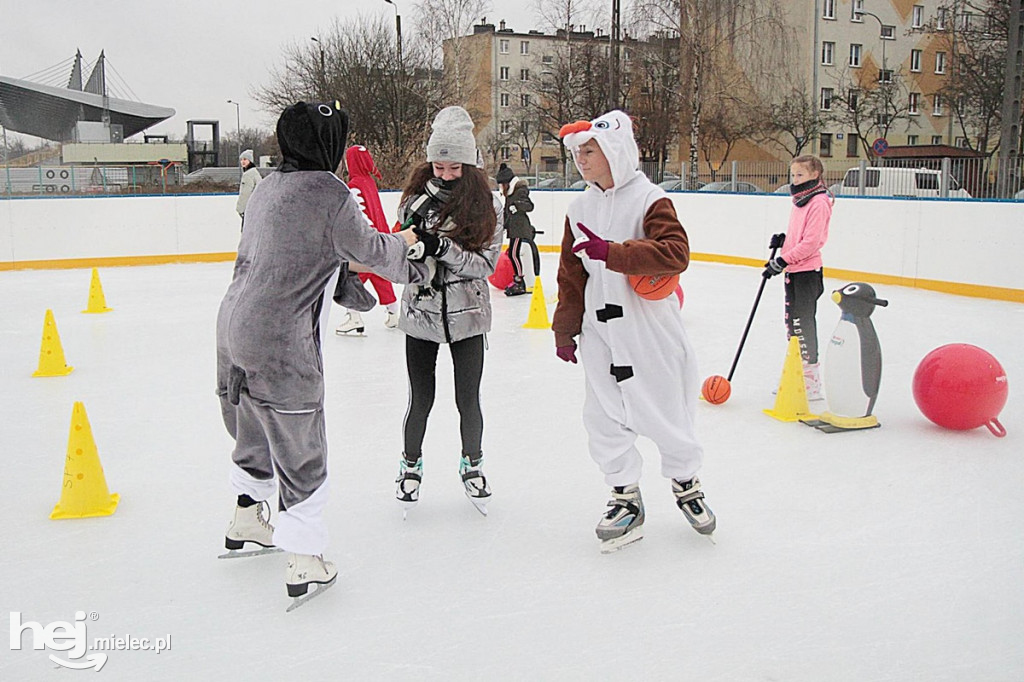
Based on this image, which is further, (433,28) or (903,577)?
(433,28)

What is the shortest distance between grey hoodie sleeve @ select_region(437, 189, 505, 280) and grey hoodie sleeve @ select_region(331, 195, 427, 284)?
42 centimetres

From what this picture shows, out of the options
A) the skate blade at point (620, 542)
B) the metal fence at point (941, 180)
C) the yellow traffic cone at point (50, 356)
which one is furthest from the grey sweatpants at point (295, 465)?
the metal fence at point (941, 180)

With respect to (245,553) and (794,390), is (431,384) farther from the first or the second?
(794,390)

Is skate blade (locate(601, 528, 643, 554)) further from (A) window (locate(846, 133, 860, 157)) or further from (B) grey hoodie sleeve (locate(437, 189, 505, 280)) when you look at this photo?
(A) window (locate(846, 133, 860, 157))

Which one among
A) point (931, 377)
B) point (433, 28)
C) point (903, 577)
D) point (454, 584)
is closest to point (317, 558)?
point (454, 584)

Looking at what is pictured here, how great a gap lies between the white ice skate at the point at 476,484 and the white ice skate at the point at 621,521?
1.77 feet

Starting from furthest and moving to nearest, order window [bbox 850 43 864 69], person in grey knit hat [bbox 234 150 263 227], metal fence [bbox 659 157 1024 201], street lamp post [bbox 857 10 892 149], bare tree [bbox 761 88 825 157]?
window [bbox 850 43 864 69], street lamp post [bbox 857 10 892 149], bare tree [bbox 761 88 825 157], metal fence [bbox 659 157 1024 201], person in grey knit hat [bbox 234 150 263 227]

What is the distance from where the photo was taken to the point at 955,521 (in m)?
3.65

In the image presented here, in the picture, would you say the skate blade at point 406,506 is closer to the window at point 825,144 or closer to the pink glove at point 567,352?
the pink glove at point 567,352

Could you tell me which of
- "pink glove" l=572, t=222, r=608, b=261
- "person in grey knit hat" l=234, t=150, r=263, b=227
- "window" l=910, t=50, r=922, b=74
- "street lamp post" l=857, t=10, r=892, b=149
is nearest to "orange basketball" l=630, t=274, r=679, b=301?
"pink glove" l=572, t=222, r=608, b=261

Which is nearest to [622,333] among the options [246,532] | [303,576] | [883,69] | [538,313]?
[303,576]

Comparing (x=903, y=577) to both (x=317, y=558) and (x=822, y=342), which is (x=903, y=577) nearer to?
(x=317, y=558)

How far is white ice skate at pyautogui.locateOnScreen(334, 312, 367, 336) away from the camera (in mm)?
7961

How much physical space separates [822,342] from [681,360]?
443 centimetres
